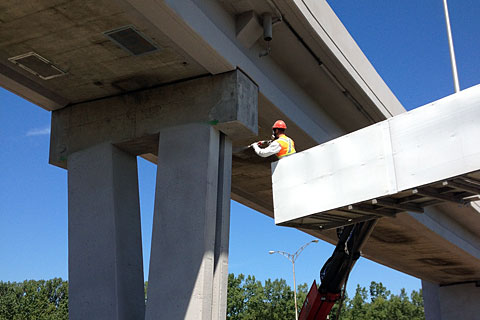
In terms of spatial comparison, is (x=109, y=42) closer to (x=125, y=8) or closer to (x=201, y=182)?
(x=125, y=8)

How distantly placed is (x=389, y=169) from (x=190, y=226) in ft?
13.6

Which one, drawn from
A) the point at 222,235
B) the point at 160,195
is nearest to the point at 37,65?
the point at 160,195

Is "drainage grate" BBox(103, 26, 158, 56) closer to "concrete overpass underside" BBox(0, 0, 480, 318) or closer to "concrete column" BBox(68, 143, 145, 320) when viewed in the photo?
"concrete overpass underside" BBox(0, 0, 480, 318)

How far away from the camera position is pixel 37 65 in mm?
11555

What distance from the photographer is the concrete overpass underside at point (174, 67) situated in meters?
10.1

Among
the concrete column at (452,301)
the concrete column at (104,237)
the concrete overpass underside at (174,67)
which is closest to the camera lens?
the concrete overpass underside at (174,67)

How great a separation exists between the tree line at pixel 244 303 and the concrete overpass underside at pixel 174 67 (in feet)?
205

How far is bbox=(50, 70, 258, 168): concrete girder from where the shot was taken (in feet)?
37.9

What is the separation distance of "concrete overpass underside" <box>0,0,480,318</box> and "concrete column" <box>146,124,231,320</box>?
0.44m

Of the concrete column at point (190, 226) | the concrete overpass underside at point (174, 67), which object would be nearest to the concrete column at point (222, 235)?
the concrete column at point (190, 226)

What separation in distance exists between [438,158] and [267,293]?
75.9 metres

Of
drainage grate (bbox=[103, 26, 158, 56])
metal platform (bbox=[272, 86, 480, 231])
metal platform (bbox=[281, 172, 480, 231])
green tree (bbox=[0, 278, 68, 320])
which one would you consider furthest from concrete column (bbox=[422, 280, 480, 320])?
green tree (bbox=[0, 278, 68, 320])

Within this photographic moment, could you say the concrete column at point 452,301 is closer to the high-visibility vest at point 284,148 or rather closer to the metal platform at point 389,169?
the high-visibility vest at point 284,148

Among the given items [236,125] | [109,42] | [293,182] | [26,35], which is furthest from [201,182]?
[26,35]
